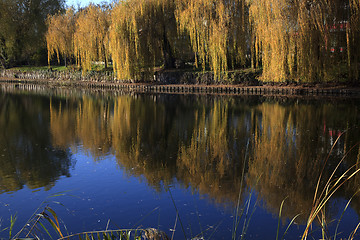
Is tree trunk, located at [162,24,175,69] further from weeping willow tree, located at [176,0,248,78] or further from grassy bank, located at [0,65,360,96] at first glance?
weeping willow tree, located at [176,0,248,78]

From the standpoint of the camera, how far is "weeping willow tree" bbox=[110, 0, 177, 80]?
93.5 ft

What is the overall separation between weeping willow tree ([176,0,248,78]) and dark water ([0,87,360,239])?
29.5 feet

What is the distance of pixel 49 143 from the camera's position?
11781 mm

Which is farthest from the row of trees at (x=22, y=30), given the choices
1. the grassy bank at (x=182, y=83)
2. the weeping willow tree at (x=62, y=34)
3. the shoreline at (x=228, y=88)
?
the shoreline at (x=228, y=88)

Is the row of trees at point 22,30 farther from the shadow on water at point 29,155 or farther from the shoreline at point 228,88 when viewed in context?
the shadow on water at point 29,155

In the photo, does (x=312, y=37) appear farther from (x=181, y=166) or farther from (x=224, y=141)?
(x=181, y=166)

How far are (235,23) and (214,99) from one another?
692 cm

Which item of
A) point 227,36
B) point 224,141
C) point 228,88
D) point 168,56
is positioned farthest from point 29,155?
point 168,56

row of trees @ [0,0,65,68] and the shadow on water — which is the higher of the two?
row of trees @ [0,0,65,68]

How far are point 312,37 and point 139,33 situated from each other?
13058mm

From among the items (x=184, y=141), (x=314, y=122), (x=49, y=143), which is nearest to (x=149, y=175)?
(x=184, y=141)

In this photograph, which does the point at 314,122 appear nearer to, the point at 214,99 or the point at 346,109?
the point at 346,109

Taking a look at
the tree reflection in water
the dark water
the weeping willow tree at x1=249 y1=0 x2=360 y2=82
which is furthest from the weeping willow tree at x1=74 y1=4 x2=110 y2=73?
the dark water

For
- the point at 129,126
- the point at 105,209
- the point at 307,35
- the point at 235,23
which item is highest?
the point at 235,23
